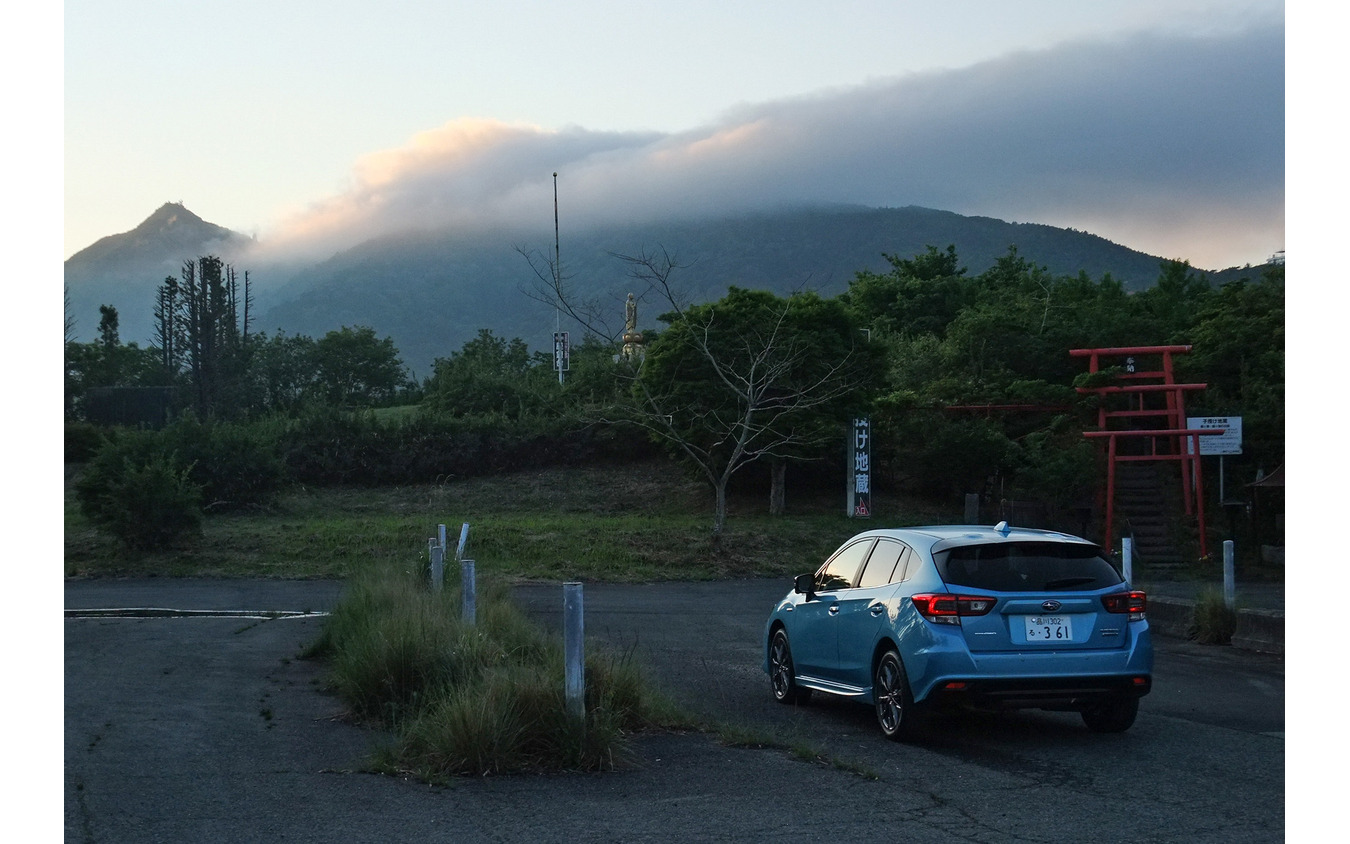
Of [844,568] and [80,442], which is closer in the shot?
[844,568]

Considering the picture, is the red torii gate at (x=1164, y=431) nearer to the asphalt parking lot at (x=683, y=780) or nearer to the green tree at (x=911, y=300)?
the asphalt parking lot at (x=683, y=780)

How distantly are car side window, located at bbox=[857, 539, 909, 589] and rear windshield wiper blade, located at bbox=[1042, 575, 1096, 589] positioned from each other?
3.64ft

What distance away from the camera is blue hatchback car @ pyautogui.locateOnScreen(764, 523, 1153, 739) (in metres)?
9.29

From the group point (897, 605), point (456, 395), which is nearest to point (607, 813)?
point (897, 605)

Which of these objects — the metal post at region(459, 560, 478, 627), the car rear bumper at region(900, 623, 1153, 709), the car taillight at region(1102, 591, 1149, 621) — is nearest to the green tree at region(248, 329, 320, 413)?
the metal post at region(459, 560, 478, 627)

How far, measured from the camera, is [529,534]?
31.0m

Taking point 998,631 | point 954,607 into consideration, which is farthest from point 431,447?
point 998,631

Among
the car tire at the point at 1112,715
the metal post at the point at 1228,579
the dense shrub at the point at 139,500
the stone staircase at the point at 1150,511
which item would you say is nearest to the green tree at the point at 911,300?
the stone staircase at the point at 1150,511

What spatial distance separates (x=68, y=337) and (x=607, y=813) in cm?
7042

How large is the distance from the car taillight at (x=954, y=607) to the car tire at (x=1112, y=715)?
4.34ft

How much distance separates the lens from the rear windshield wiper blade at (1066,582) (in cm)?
961

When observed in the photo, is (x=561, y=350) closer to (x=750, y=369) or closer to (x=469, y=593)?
(x=750, y=369)

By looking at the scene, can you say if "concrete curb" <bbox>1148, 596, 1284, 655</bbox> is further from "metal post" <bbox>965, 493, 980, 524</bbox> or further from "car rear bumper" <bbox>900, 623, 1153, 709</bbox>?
"metal post" <bbox>965, 493, 980, 524</bbox>

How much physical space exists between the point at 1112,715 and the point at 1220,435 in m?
25.3
